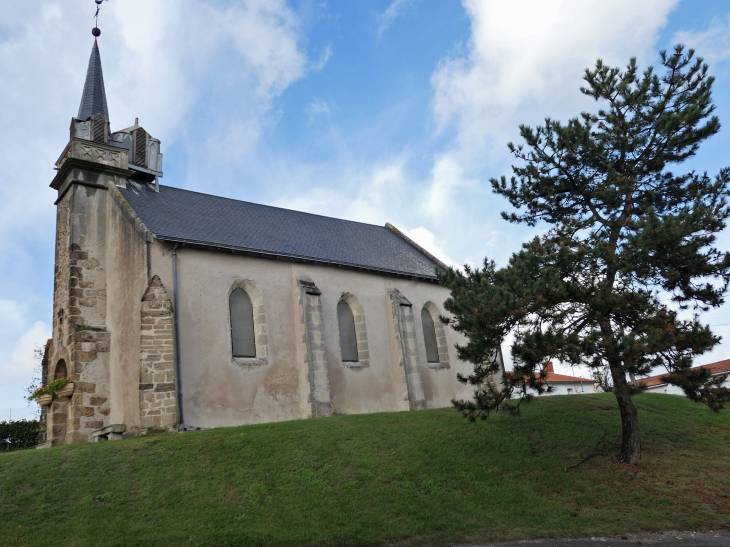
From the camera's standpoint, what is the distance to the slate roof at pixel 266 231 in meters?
19.3

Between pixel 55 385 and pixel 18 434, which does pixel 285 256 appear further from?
pixel 18 434

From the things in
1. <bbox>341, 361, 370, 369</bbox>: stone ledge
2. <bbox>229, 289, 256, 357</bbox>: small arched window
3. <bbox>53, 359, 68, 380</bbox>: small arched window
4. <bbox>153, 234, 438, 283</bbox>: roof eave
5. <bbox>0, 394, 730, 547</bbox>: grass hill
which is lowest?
<bbox>0, 394, 730, 547</bbox>: grass hill

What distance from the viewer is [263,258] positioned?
1983 centimetres

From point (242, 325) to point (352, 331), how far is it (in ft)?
15.8

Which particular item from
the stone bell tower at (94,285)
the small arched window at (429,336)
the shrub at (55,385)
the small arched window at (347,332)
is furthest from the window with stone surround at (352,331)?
the shrub at (55,385)

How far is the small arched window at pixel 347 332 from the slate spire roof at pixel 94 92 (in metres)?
12.1

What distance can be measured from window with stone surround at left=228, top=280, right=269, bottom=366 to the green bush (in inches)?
367

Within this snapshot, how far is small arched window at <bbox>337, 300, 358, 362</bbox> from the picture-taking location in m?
21.4

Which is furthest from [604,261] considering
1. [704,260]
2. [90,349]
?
[90,349]

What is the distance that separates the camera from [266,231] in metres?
22.2

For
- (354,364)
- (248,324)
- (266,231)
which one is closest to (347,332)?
(354,364)

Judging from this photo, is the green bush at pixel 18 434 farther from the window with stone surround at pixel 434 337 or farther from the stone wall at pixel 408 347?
the window with stone surround at pixel 434 337

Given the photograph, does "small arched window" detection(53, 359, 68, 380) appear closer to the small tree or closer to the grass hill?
the grass hill

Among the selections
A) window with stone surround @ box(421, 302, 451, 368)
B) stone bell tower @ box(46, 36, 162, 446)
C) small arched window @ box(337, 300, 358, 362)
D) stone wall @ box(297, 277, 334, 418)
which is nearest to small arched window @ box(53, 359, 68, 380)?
stone bell tower @ box(46, 36, 162, 446)
